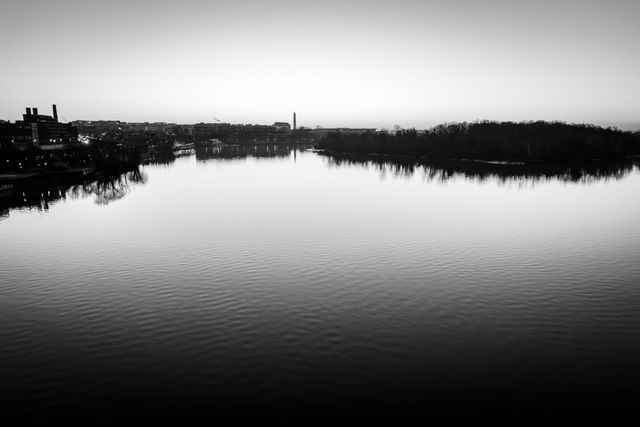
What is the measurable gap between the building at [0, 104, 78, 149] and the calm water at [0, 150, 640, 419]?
105413 mm

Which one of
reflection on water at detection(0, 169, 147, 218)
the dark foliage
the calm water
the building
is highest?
the building

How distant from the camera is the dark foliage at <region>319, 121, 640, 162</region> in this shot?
111 m

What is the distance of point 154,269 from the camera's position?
2661cm

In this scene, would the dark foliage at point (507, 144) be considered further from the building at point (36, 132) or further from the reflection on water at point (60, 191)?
the building at point (36, 132)

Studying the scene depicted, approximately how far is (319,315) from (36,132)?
173 m

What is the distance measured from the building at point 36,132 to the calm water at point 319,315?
346 feet

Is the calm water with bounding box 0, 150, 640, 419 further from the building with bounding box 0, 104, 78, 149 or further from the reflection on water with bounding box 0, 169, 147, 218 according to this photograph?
the building with bounding box 0, 104, 78, 149

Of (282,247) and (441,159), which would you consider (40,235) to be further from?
(441,159)

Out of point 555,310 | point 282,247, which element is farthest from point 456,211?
point 555,310

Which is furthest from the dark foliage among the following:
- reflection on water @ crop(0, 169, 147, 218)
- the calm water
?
reflection on water @ crop(0, 169, 147, 218)

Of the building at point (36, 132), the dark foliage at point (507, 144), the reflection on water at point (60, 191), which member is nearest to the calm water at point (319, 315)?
the reflection on water at point (60, 191)

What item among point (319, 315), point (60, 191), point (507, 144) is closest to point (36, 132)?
point (60, 191)

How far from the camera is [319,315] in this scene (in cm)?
1964

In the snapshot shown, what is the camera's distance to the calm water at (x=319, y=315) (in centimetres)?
1392
